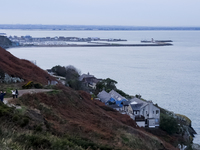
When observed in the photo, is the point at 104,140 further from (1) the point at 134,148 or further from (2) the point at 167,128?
(2) the point at 167,128

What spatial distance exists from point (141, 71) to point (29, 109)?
43812 mm

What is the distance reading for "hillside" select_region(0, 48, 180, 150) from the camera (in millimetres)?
7527

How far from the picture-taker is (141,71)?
176ft

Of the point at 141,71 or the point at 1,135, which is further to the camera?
the point at 141,71

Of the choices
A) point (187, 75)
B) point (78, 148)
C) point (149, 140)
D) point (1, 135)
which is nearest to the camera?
point (1, 135)

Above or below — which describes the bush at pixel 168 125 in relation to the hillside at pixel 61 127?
below

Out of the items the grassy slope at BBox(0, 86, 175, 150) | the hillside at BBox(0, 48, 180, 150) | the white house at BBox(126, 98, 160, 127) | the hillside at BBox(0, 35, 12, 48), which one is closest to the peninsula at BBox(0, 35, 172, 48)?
the hillside at BBox(0, 35, 12, 48)

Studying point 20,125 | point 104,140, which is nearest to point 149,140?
point 104,140

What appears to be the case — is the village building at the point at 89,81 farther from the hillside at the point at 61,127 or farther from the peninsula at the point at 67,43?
the peninsula at the point at 67,43

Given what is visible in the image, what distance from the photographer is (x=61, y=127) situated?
10445mm

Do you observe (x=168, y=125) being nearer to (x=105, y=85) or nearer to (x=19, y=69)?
(x=19, y=69)

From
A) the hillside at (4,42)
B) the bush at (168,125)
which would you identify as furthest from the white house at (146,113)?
the hillside at (4,42)

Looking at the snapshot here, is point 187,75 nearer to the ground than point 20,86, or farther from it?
→ nearer to the ground

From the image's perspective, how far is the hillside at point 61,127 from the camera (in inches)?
296
